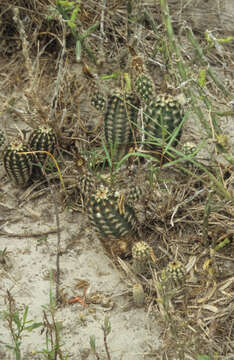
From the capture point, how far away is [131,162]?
8.21 ft

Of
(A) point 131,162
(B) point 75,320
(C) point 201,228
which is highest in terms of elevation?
(A) point 131,162

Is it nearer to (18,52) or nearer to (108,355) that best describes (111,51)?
(18,52)

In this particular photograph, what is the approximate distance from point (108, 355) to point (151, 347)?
0.22m

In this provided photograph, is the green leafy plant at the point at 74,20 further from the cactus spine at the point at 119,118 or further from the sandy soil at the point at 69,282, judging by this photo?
the sandy soil at the point at 69,282

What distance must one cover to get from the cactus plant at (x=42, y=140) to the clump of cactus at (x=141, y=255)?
0.73 metres

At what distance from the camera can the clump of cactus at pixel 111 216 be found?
2150 mm

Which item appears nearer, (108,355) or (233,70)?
(108,355)

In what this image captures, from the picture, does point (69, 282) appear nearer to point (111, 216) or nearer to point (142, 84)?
point (111, 216)

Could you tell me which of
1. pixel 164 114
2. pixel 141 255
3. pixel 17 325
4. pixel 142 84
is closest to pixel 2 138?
pixel 142 84

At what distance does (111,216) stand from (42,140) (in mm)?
646

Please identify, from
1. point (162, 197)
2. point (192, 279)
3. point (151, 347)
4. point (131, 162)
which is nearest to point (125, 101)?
point (131, 162)

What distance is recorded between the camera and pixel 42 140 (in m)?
2.60

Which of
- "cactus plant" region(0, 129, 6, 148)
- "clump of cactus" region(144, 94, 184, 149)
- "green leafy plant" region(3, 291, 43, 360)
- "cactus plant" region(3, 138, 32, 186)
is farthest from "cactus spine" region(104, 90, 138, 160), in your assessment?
"green leafy plant" region(3, 291, 43, 360)

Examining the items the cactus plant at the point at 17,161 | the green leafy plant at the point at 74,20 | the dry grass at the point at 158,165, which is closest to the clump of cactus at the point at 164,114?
the dry grass at the point at 158,165
